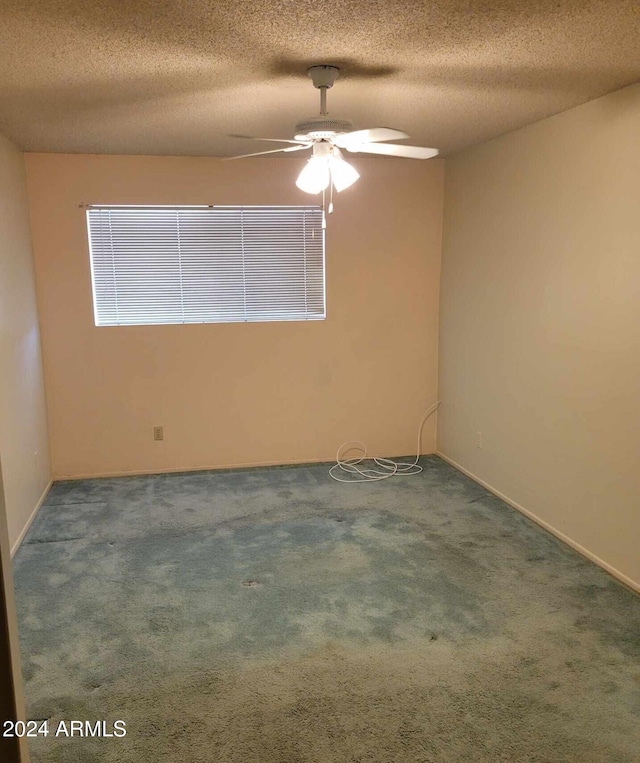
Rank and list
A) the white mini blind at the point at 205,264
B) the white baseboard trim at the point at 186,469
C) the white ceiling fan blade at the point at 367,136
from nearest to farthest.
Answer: the white ceiling fan blade at the point at 367,136 → the white mini blind at the point at 205,264 → the white baseboard trim at the point at 186,469

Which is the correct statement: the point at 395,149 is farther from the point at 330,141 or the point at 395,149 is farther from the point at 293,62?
the point at 293,62

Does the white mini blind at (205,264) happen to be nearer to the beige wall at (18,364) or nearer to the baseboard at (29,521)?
the beige wall at (18,364)

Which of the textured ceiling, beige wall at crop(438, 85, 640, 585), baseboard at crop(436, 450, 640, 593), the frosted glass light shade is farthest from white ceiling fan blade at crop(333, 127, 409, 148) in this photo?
baseboard at crop(436, 450, 640, 593)

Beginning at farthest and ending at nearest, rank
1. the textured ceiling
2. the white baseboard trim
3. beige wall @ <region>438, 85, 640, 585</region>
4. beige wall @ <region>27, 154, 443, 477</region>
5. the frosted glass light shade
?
the white baseboard trim, beige wall @ <region>27, 154, 443, 477</region>, beige wall @ <region>438, 85, 640, 585</region>, the frosted glass light shade, the textured ceiling

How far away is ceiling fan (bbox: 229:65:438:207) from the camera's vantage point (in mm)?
2416

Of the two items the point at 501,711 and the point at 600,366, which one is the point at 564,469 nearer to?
the point at 600,366

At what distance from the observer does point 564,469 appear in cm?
331

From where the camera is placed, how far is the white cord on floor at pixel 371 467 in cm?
451

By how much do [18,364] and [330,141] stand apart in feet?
8.01

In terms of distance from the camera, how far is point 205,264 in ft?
14.8

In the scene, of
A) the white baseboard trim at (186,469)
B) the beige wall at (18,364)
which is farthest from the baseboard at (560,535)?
the beige wall at (18,364)

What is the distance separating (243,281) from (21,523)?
7.54ft

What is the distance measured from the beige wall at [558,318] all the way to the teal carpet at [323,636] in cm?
36

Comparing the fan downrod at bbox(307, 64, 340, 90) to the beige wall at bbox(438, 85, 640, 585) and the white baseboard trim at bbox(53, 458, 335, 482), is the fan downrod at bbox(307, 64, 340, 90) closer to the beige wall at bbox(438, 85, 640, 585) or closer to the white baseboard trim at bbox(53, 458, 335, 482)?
the beige wall at bbox(438, 85, 640, 585)
